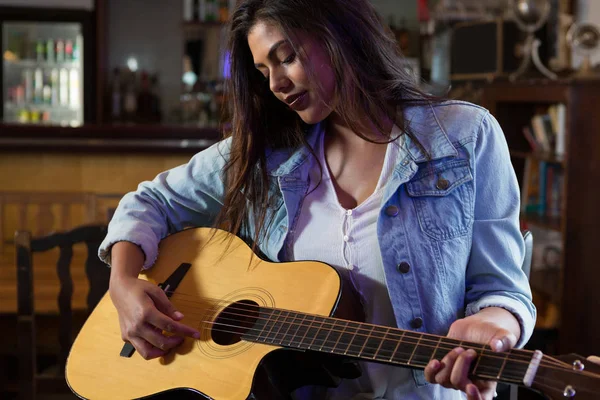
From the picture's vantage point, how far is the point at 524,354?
100cm

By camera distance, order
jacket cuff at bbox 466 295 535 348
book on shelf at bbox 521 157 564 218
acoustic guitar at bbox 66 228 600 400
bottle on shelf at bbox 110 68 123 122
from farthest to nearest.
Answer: bottle on shelf at bbox 110 68 123 122, book on shelf at bbox 521 157 564 218, jacket cuff at bbox 466 295 535 348, acoustic guitar at bbox 66 228 600 400

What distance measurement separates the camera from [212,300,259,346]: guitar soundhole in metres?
1.38

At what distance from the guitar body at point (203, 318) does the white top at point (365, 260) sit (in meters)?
0.05

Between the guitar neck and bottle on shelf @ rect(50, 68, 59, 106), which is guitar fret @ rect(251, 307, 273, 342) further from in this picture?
bottle on shelf @ rect(50, 68, 59, 106)

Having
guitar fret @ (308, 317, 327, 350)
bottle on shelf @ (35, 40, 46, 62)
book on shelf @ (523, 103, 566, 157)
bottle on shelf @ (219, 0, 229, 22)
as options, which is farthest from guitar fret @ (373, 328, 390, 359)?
bottle on shelf @ (35, 40, 46, 62)

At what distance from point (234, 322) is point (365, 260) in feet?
0.85

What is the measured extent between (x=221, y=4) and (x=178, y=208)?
531 centimetres

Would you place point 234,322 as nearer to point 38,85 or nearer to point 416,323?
point 416,323

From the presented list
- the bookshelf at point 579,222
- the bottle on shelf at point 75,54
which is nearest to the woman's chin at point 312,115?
the bookshelf at point 579,222

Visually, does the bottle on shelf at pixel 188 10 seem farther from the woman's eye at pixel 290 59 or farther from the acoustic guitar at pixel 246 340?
the woman's eye at pixel 290 59

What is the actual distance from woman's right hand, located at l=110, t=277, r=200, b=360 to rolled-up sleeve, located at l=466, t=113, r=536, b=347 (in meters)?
0.50

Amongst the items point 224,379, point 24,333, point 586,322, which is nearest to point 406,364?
point 224,379

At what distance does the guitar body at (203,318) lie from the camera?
1324 mm

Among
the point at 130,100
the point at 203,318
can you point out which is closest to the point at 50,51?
the point at 130,100
